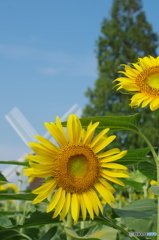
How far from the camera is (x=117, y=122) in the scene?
1114mm

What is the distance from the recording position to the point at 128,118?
3.74 ft

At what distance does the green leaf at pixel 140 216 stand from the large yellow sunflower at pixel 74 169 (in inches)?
4.0

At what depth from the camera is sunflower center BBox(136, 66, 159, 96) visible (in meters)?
1.16

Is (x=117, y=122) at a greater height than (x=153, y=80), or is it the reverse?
(x=153, y=80)

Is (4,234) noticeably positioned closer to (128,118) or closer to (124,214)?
(124,214)

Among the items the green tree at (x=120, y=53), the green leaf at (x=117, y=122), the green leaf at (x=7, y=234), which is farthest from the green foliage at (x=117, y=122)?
the green tree at (x=120, y=53)

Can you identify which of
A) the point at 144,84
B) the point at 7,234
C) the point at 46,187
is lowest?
the point at 7,234

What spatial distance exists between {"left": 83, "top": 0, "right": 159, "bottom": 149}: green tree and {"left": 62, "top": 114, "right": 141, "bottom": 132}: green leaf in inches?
779

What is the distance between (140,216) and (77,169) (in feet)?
0.73

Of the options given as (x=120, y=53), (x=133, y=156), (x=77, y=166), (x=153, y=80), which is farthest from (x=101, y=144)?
(x=120, y=53)

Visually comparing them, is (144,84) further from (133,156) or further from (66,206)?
(66,206)

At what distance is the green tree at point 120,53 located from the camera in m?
21.7

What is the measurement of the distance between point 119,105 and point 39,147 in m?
20.7

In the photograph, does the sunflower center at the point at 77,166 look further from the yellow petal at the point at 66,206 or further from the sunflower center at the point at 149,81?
the sunflower center at the point at 149,81
